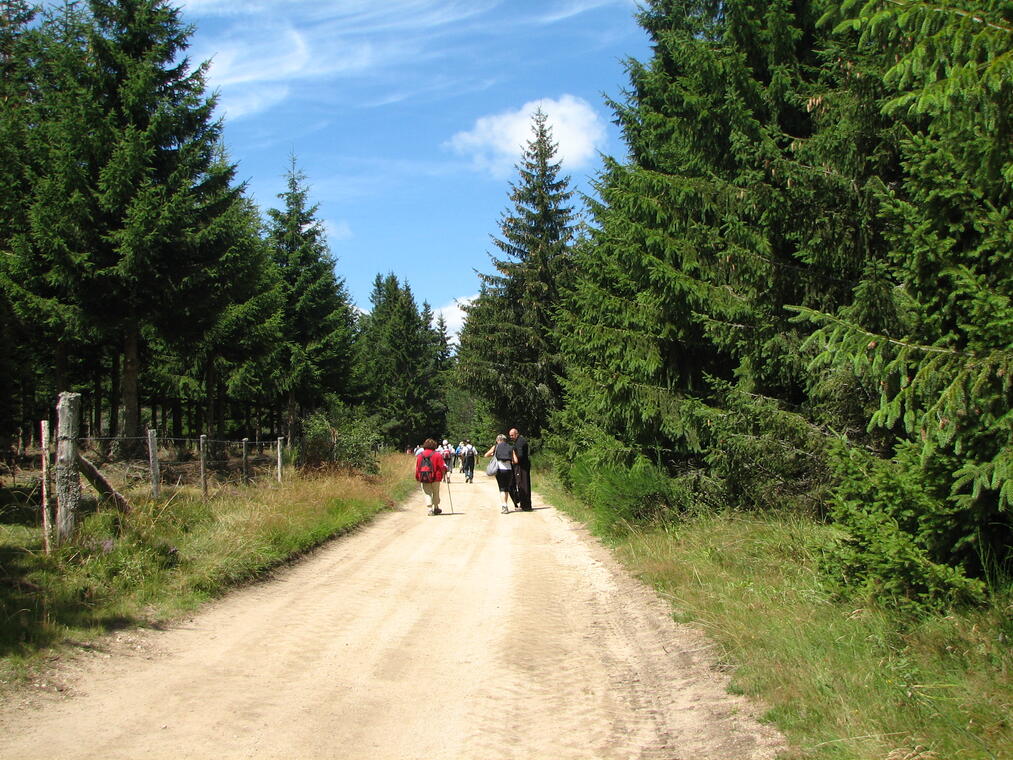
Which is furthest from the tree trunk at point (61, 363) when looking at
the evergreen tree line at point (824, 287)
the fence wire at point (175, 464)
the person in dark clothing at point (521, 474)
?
the evergreen tree line at point (824, 287)

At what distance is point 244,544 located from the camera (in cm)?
939

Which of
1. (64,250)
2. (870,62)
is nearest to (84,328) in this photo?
(64,250)

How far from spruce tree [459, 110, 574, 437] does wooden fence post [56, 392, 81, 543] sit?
79.0ft

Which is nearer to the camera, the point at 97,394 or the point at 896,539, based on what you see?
A: the point at 896,539

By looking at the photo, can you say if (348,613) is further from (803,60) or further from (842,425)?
(803,60)

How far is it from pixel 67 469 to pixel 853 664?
7.82 metres

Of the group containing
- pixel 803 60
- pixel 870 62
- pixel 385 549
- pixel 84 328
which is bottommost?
pixel 385 549

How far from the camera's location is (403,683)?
529 cm

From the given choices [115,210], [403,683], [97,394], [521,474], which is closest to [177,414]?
[97,394]

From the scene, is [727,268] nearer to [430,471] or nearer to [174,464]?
[430,471]

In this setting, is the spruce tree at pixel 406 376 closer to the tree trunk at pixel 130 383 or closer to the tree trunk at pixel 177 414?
the tree trunk at pixel 177 414

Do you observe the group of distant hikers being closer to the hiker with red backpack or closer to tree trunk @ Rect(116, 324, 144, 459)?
the hiker with red backpack

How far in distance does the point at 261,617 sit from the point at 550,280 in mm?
25893

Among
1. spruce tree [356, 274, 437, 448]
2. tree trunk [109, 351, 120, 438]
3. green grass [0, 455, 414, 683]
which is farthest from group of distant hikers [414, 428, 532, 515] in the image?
spruce tree [356, 274, 437, 448]
